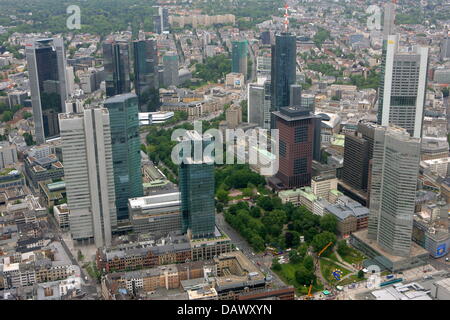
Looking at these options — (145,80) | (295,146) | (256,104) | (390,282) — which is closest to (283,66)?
(256,104)

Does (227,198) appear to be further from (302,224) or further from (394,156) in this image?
(394,156)

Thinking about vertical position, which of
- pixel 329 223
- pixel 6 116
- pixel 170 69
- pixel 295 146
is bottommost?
pixel 329 223

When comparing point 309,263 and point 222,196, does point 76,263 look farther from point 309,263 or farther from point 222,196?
point 309,263

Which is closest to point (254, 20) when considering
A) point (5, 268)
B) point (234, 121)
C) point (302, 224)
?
point (234, 121)

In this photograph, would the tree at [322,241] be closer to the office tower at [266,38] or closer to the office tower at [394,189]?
the office tower at [394,189]

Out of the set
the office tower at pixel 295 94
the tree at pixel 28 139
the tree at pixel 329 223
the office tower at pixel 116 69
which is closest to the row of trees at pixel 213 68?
the office tower at pixel 116 69

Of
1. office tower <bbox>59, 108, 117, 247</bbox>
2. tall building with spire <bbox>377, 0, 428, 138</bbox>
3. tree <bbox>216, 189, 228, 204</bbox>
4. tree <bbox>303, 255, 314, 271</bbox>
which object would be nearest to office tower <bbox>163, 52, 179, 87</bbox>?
tall building with spire <bbox>377, 0, 428, 138</bbox>
